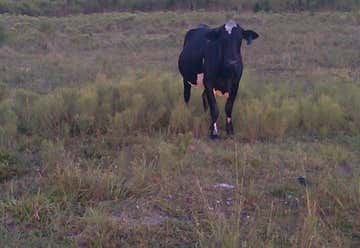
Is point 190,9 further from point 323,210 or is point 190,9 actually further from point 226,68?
point 323,210

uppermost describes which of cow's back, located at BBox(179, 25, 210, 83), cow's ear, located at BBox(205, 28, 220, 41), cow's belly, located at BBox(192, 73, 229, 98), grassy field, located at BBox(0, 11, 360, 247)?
cow's ear, located at BBox(205, 28, 220, 41)

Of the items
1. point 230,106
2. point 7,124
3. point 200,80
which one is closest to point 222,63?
point 230,106

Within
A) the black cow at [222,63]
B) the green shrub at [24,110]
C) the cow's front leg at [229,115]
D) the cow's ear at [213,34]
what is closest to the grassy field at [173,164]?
the green shrub at [24,110]

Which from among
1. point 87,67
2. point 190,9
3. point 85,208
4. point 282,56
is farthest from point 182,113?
point 190,9

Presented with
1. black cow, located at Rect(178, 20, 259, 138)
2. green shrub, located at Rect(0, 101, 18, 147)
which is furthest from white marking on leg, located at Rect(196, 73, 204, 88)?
green shrub, located at Rect(0, 101, 18, 147)

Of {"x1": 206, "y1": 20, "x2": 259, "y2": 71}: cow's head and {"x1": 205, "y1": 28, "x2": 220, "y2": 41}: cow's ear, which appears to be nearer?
{"x1": 206, "y1": 20, "x2": 259, "y2": 71}: cow's head

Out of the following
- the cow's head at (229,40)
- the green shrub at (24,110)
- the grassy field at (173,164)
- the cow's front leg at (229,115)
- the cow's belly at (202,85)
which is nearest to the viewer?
the grassy field at (173,164)

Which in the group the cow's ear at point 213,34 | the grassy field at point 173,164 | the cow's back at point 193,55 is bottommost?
the grassy field at point 173,164

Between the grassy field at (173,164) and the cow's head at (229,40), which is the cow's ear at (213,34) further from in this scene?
the grassy field at (173,164)

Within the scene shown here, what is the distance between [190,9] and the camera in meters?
38.8

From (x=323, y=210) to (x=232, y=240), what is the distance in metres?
1.30

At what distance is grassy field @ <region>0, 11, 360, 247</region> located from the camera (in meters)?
5.19

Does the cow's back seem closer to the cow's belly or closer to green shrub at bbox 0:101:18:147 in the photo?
the cow's belly

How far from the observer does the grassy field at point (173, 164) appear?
5.19m
